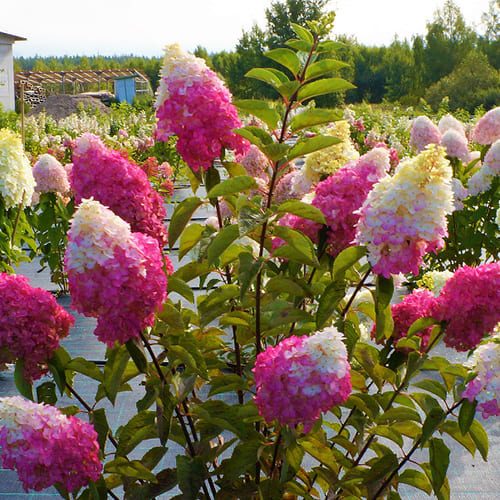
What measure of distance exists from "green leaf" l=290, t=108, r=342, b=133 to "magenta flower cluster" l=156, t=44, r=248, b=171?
0.36 ft

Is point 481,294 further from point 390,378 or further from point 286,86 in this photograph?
point 286,86

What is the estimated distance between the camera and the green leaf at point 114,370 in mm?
967

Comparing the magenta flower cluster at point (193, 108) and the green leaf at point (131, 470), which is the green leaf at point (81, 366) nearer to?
the green leaf at point (131, 470)

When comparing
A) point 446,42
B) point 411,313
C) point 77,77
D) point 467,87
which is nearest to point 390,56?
point 446,42

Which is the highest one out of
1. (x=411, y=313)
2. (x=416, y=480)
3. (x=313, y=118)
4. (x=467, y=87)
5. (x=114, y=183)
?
(x=467, y=87)

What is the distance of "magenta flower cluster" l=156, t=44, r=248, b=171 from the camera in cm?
101

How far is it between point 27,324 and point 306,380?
1.60 ft

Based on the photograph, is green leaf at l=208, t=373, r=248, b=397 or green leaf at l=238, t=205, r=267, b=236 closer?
green leaf at l=238, t=205, r=267, b=236

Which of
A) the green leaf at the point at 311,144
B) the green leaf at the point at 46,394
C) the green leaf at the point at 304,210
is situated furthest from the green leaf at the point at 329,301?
the green leaf at the point at 46,394

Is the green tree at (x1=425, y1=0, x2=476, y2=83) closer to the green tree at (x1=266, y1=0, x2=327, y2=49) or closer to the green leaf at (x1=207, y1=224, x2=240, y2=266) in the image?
the green tree at (x1=266, y1=0, x2=327, y2=49)

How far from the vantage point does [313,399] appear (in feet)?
2.66

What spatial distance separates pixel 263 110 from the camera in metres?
1.01

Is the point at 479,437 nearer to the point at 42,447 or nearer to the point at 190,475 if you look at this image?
the point at 190,475

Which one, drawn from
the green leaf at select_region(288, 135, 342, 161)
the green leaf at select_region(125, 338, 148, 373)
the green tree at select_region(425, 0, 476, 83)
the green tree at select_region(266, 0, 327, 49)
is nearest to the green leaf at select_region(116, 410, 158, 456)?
the green leaf at select_region(125, 338, 148, 373)
